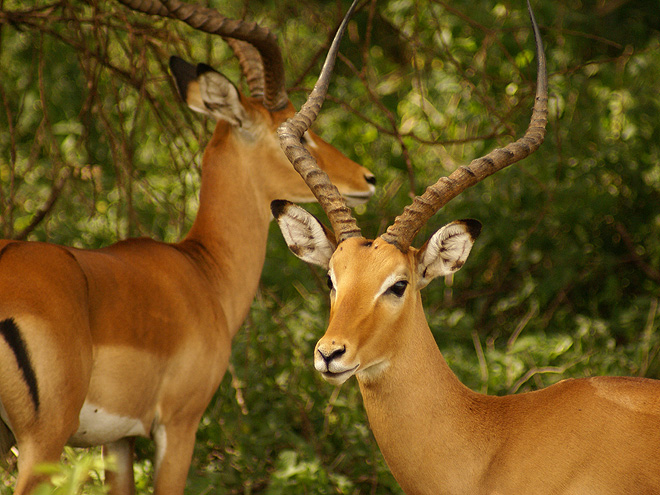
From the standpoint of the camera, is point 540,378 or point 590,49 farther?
point 590,49

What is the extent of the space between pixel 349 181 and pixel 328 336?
5.89 ft

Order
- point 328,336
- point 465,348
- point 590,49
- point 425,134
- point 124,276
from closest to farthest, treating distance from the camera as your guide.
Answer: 1. point 328,336
2. point 124,276
3. point 465,348
4. point 425,134
5. point 590,49

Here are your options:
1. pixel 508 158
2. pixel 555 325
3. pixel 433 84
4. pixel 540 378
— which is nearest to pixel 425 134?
pixel 433 84

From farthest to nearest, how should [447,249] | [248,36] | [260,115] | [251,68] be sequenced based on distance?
1. [251,68]
2. [260,115]
3. [248,36]
4. [447,249]

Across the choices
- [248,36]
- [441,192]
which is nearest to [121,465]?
[441,192]

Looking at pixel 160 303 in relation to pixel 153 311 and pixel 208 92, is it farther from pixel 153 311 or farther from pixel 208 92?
pixel 208 92

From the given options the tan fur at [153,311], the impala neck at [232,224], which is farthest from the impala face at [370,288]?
the impala neck at [232,224]

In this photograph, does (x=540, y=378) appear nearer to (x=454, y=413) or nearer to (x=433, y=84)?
(x=454, y=413)

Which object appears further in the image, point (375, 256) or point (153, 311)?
point (153, 311)

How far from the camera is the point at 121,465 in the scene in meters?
3.68

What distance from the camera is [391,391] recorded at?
9.29 feet

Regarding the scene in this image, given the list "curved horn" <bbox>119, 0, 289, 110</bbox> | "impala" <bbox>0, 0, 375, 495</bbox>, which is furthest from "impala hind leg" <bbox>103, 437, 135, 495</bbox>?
"curved horn" <bbox>119, 0, 289, 110</bbox>

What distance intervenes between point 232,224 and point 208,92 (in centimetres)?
66

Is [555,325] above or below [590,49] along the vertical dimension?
below
